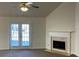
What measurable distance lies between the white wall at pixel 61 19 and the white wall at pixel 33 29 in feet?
1.06

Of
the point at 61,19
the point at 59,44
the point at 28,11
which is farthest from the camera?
the point at 59,44

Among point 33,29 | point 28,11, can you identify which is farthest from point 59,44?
point 28,11

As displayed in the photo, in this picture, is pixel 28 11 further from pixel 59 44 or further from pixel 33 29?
pixel 59 44

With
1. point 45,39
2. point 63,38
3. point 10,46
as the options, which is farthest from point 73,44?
point 10,46

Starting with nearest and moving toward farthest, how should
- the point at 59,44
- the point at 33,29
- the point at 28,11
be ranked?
the point at 28,11 → the point at 59,44 → the point at 33,29

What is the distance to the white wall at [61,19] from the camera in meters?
7.19

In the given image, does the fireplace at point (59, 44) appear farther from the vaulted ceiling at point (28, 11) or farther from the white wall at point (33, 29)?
the vaulted ceiling at point (28, 11)

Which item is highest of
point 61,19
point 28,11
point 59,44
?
point 28,11

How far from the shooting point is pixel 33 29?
8.66 meters

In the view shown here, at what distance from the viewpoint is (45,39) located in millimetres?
8531

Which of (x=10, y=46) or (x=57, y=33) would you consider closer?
(x=10, y=46)

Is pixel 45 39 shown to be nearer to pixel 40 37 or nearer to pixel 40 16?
pixel 40 37

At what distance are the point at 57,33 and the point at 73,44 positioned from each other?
1223 millimetres

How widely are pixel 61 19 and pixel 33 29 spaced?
1.79 meters
